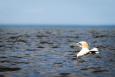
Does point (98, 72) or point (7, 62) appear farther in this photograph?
point (7, 62)

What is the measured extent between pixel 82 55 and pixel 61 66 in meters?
5.16

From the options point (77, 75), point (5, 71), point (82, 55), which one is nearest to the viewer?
point (77, 75)

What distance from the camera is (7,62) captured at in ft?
84.1

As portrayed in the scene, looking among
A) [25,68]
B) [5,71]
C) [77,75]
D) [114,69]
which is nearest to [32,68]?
[25,68]

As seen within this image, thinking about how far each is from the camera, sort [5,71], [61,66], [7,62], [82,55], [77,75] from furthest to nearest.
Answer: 1. [82,55]
2. [7,62]
3. [61,66]
4. [5,71]
5. [77,75]

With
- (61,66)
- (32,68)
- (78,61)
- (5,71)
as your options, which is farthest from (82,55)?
(5,71)

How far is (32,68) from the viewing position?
72.2 ft

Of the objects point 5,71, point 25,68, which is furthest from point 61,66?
point 5,71

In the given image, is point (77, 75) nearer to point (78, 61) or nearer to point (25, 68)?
point (25, 68)

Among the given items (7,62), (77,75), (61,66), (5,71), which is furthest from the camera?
(7,62)

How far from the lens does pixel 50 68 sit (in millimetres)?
22172

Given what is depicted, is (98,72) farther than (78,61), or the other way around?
(78,61)

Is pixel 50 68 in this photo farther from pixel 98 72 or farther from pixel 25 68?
pixel 98 72

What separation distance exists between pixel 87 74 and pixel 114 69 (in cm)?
269
